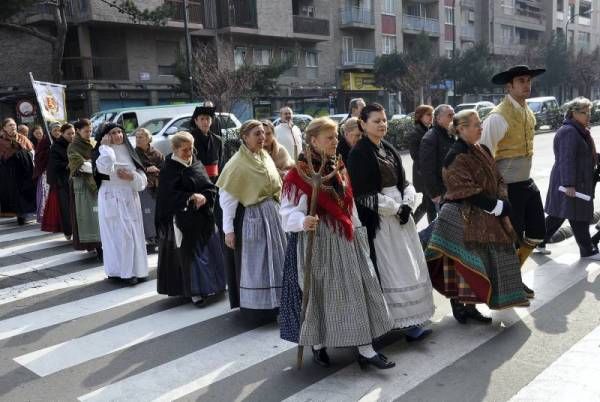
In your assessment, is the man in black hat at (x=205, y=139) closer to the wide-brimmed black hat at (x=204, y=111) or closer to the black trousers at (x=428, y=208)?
the wide-brimmed black hat at (x=204, y=111)

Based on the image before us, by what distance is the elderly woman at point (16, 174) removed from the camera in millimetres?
11109

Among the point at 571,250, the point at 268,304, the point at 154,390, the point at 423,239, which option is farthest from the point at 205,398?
the point at 571,250

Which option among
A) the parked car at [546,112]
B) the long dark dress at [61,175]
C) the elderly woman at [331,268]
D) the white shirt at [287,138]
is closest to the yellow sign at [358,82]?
the parked car at [546,112]

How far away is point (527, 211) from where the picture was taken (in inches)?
212

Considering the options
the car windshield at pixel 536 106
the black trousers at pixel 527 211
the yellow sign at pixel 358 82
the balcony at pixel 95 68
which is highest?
the balcony at pixel 95 68

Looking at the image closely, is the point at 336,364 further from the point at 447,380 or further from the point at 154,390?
the point at 154,390

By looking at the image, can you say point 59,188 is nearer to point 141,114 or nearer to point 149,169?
point 149,169

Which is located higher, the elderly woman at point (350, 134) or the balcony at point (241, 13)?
the balcony at point (241, 13)

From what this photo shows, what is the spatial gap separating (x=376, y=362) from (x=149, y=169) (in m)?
4.95

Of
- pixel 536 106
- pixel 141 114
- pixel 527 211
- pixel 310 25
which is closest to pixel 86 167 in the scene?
pixel 527 211

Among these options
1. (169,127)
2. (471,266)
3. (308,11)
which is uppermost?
(308,11)

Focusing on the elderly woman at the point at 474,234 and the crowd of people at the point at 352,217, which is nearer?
the crowd of people at the point at 352,217

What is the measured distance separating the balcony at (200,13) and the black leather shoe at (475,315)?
87.6 feet

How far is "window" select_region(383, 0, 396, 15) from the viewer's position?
4088 cm
